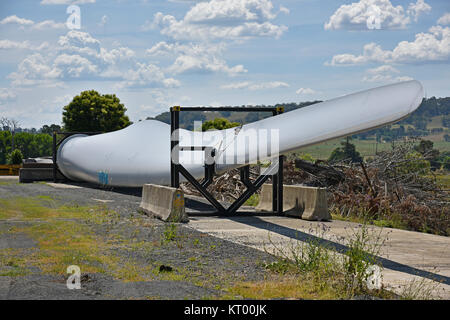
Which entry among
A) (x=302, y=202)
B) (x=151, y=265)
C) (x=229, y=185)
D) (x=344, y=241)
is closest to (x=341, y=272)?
(x=151, y=265)

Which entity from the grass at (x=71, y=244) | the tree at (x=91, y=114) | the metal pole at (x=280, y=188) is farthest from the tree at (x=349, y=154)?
the tree at (x=91, y=114)

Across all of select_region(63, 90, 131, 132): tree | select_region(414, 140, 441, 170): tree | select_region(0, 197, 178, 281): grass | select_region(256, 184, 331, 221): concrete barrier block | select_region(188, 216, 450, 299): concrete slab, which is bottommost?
select_region(188, 216, 450, 299): concrete slab

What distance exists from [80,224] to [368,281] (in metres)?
7.58

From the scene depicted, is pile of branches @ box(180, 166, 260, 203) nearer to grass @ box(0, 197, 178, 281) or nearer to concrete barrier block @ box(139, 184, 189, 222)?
grass @ box(0, 197, 178, 281)

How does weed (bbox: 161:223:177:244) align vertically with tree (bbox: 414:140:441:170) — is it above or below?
below

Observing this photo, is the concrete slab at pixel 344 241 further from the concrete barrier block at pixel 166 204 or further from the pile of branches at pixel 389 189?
the pile of branches at pixel 389 189

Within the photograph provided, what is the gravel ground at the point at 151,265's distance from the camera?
6691 mm

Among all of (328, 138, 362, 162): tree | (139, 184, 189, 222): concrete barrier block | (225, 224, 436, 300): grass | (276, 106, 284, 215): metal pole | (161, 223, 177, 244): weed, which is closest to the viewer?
(225, 224, 436, 300): grass

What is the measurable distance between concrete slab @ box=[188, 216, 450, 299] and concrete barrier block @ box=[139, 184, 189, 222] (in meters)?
0.40

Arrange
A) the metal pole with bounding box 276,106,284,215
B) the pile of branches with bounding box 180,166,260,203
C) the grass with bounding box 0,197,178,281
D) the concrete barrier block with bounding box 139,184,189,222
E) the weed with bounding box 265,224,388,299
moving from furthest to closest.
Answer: the pile of branches with bounding box 180,166,260,203 < the metal pole with bounding box 276,106,284,215 < the concrete barrier block with bounding box 139,184,189,222 < the grass with bounding box 0,197,178,281 < the weed with bounding box 265,224,388,299

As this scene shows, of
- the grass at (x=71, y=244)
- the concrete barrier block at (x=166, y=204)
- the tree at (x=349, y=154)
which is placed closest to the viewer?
the grass at (x=71, y=244)

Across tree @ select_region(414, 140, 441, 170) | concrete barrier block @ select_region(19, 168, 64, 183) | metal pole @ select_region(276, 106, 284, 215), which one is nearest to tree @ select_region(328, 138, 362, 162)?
tree @ select_region(414, 140, 441, 170)

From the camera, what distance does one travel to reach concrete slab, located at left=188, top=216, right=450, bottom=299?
26.9 ft

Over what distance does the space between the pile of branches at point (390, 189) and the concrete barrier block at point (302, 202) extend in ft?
3.88
